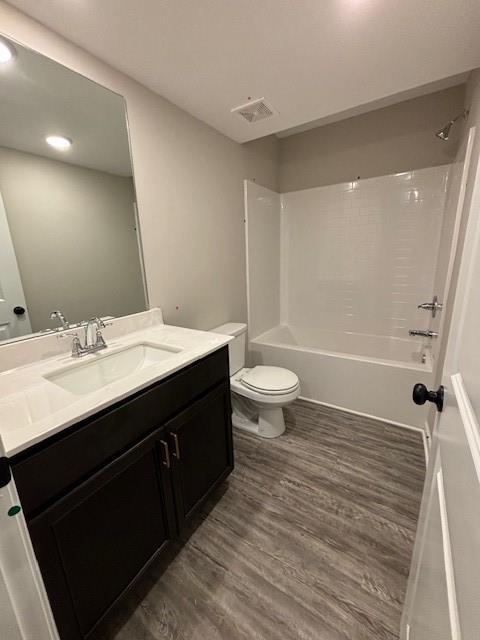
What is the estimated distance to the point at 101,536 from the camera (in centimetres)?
89

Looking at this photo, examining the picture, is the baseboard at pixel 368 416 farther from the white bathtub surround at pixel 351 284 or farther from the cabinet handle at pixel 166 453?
the cabinet handle at pixel 166 453

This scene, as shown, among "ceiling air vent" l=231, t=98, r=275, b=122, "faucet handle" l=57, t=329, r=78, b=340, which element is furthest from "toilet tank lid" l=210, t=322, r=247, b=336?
"ceiling air vent" l=231, t=98, r=275, b=122

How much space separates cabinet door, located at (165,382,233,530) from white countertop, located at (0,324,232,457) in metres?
0.23

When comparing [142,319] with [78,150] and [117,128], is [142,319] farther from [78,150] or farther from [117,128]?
[117,128]

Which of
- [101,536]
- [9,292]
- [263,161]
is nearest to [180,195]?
[9,292]

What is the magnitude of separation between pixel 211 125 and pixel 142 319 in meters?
1.47

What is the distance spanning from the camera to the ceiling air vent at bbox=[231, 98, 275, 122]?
1.68m

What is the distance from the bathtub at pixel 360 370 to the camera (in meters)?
2.03

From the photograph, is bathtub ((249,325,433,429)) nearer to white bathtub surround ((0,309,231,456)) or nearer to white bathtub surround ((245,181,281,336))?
white bathtub surround ((245,181,281,336))

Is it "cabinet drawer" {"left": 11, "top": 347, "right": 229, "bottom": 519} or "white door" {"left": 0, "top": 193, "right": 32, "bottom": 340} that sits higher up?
"white door" {"left": 0, "top": 193, "right": 32, "bottom": 340}

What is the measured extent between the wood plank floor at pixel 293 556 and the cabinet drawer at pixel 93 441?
0.71 meters

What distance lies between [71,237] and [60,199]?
0.17 m

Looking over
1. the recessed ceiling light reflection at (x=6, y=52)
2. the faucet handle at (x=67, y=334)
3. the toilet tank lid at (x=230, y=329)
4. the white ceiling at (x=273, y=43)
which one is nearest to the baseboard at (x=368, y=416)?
the toilet tank lid at (x=230, y=329)

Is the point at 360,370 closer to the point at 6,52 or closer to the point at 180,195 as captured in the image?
the point at 180,195
